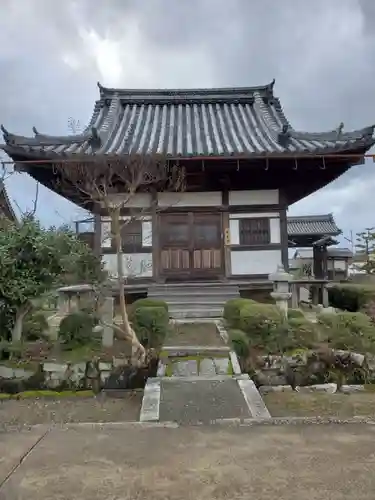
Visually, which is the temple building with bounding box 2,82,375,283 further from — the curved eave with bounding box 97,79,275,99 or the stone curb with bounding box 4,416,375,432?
the stone curb with bounding box 4,416,375,432

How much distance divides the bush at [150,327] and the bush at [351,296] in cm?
564

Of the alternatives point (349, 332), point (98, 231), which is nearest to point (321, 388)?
point (349, 332)

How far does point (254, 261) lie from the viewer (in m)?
12.0

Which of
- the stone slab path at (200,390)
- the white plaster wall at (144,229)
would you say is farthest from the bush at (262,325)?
the white plaster wall at (144,229)

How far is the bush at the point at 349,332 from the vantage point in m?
7.13

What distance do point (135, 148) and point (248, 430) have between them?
9.51 meters

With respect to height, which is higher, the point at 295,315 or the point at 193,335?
the point at 295,315

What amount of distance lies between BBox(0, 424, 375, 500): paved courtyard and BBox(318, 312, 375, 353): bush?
10.7 feet

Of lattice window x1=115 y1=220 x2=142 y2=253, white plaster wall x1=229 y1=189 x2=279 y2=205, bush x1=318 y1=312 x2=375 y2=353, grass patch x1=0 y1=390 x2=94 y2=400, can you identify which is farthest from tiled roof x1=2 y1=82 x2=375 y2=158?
grass patch x1=0 y1=390 x2=94 y2=400

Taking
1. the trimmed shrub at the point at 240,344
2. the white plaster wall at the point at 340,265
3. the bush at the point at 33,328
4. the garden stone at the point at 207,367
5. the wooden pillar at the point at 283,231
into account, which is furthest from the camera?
the white plaster wall at the point at 340,265

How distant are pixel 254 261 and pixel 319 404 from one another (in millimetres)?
6507

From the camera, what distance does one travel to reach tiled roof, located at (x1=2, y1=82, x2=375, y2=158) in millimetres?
10905

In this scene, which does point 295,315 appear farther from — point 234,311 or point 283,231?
point 283,231

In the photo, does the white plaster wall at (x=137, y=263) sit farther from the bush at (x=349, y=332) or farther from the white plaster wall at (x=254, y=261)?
the bush at (x=349, y=332)
